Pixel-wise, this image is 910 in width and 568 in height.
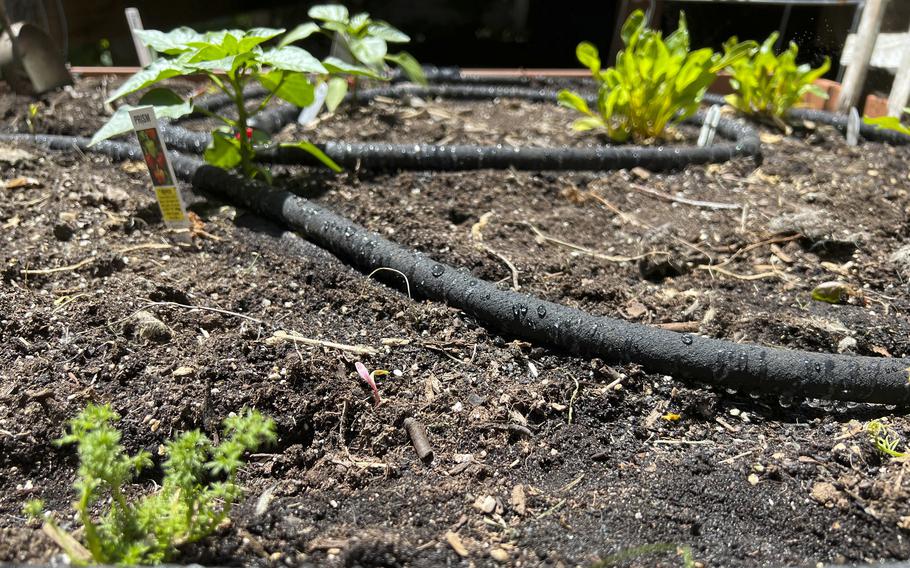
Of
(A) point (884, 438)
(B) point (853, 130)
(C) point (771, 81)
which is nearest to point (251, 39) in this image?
(A) point (884, 438)

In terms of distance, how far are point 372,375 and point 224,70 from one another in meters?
1.04

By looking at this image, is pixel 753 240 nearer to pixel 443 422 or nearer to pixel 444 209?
pixel 444 209

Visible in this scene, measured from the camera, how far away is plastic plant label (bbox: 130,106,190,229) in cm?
163

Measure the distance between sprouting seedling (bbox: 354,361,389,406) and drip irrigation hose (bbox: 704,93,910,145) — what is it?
8.73 ft

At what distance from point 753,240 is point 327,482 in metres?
1.54

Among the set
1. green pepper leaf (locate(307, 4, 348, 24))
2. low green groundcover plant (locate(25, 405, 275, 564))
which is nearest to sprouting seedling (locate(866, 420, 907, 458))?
low green groundcover plant (locate(25, 405, 275, 564))

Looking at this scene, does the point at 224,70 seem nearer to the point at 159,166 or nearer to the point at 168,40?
the point at 168,40

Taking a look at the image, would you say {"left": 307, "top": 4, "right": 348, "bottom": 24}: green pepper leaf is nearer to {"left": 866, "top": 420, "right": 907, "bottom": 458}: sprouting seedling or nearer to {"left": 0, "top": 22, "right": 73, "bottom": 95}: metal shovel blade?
{"left": 0, "top": 22, "right": 73, "bottom": 95}: metal shovel blade

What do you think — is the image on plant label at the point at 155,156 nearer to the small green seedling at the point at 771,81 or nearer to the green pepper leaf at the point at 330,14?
the green pepper leaf at the point at 330,14

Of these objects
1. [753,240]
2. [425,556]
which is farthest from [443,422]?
[753,240]

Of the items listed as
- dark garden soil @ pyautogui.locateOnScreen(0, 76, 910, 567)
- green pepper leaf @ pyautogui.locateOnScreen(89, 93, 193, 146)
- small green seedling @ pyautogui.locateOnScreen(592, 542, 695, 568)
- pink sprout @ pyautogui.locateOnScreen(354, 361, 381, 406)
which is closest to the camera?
small green seedling @ pyautogui.locateOnScreen(592, 542, 695, 568)

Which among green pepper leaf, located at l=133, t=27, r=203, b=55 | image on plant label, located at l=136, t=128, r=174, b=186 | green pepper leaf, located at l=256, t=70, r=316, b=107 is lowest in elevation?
image on plant label, located at l=136, t=128, r=174, b=186

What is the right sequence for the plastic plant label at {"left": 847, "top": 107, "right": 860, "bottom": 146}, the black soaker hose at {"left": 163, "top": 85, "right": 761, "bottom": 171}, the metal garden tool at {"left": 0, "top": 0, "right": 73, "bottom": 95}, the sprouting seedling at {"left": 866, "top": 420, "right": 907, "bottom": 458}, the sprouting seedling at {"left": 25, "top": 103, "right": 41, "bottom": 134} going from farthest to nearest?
the metal garden tool at {"left": 0, "top": 0, "right": 73, "bottom": 95} → the plastic plant label at {"left": 847, "top": 107, "right": 860, "bottom": 146} → the sprouting seedling at {"left": 25, "top": 103, "right": 41, "bottom": 134} → the black soaker hose at {"left": 163, "top": 85, "right": 761, "bottom": 171} → the sprouting seedling at {"left": 866, "top": 420, "right": 907, "bottom": 458}

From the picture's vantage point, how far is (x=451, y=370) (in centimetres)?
144
